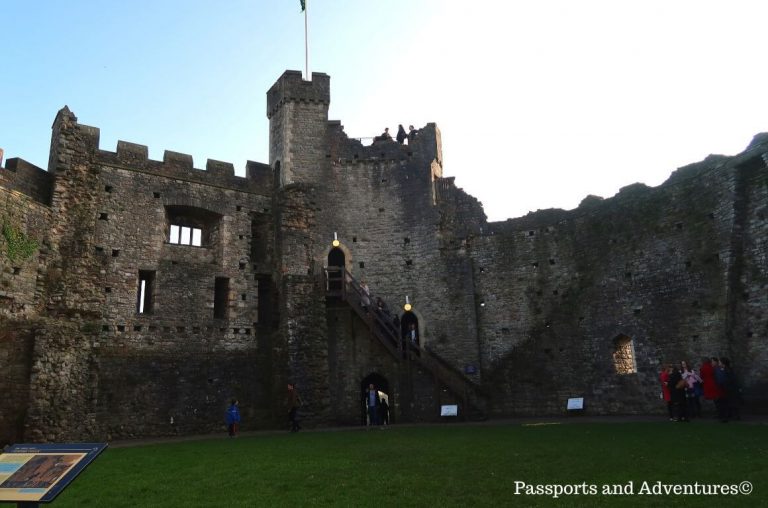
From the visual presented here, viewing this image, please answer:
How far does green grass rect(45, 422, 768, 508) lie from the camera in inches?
277

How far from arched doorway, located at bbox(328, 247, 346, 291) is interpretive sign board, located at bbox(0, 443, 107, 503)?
1592 cm

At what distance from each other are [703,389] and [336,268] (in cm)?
1219

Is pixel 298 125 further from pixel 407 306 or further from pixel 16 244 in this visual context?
pixel 16 244

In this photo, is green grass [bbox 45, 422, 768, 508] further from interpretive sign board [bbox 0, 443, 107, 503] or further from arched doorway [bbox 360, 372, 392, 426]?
arched doorway [bbox 360, 372, 392, 426]

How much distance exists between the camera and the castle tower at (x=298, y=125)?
2347cm

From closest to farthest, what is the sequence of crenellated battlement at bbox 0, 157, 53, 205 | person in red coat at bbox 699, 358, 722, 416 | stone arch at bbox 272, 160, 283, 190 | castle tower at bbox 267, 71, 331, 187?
person in red coat at bbox 699, 358, 722, 416, crenellated battlement at bbox 0, 157, 53, 205, stone arch at bbox 272, 160, 283, 190, castle tower at bbox 267, 71, 331, 187

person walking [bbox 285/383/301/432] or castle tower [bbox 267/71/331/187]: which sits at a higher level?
castle tower [bbox 267/71/331/187]

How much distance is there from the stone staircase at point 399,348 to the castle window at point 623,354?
4.61 metres

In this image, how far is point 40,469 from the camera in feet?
17.4

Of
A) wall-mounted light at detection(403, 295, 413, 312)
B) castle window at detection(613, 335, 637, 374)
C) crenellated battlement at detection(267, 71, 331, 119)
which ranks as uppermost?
crenellated battlement at detection(267, 71, 331, 119)

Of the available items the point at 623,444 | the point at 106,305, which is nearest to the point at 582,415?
the point at 623,444

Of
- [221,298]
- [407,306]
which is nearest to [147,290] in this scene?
[221,298]

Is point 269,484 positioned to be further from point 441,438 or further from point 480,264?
point 480,264

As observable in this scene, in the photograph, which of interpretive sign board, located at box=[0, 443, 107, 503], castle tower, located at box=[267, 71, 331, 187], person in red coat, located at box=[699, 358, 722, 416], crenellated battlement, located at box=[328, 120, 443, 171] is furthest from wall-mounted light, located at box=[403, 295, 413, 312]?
interpretive sign board, located at box=[0, 443, 107, 503]
